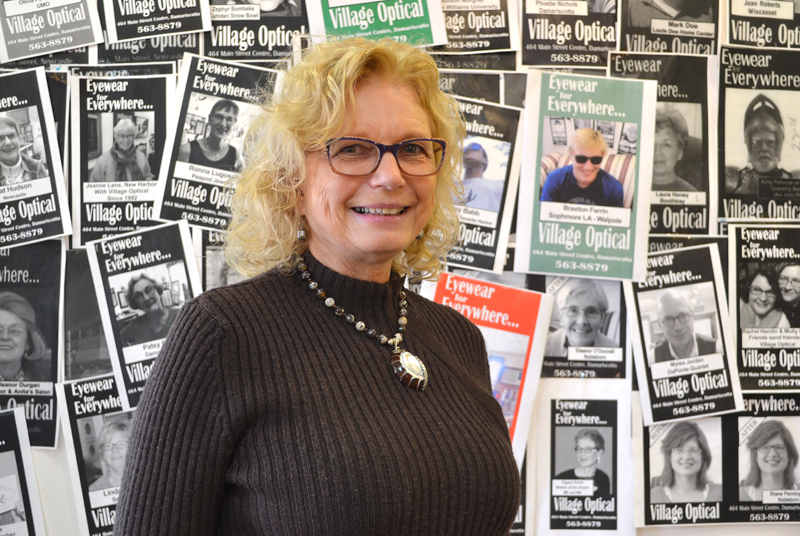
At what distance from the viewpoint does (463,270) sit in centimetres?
127

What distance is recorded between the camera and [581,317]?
1.27 meters

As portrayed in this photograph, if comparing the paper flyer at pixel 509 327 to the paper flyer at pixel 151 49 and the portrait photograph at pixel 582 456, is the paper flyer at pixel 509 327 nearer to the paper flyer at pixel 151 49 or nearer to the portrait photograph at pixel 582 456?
the portrait photograph at pixel 582 456

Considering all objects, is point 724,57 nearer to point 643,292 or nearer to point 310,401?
point 643,292

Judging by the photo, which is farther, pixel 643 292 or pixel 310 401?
pixel 643 292

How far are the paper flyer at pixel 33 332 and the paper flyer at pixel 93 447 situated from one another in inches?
1.5

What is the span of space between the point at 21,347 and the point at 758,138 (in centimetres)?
144

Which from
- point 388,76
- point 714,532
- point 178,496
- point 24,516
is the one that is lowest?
point 714,532

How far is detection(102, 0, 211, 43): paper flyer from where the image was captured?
→ 1.25m

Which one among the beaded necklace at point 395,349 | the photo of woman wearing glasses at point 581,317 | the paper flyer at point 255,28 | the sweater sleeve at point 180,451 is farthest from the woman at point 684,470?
the paper flyer at point 255,28

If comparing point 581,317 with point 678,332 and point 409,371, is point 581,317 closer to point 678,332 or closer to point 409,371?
point 678,332

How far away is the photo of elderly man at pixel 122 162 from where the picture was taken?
A: 49.6 inches

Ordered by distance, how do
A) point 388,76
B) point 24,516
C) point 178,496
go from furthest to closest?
point 24,516, point 388,76, point 178,496

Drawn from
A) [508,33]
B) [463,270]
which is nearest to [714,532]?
[463,270]

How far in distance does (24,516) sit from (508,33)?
4.10ft
